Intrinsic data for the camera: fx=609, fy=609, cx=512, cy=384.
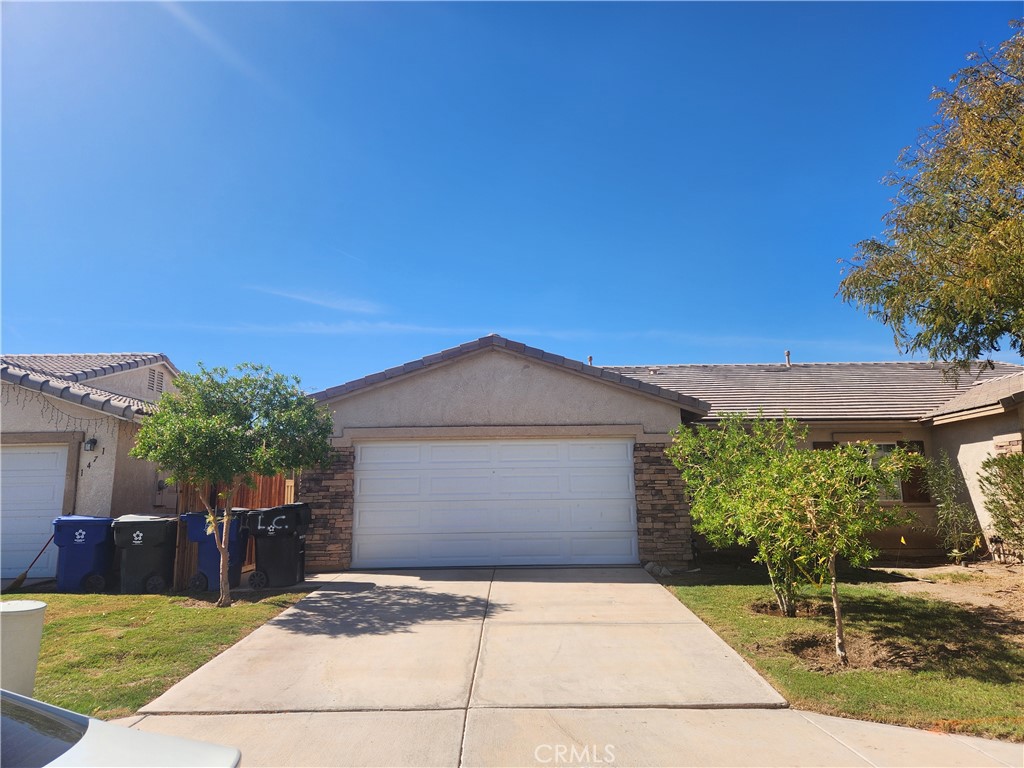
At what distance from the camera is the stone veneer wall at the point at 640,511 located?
10852mm

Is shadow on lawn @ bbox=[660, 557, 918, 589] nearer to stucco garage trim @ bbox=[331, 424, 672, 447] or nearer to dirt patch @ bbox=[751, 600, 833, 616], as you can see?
dirt patch @ bbox=[751, 600, 833, 616]

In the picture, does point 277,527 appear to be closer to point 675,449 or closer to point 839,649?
point 675,449

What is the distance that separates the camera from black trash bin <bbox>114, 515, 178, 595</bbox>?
916 centimetres

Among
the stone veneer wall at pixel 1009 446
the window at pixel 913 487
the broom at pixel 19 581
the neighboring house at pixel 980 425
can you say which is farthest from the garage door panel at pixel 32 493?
the stone veneer wall at pixel 1009 446

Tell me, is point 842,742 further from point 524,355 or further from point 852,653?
point 524,355

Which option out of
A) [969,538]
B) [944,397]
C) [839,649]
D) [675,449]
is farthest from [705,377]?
[839,649]

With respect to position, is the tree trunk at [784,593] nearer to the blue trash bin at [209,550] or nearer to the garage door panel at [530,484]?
the garage door panel at [530,484]

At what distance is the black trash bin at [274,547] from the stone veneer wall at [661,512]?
5917 mm

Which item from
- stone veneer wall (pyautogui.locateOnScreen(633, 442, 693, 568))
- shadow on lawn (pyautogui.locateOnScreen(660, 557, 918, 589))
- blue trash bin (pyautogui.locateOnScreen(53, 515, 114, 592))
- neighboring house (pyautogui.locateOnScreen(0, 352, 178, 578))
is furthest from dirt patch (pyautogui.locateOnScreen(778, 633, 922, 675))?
neighboring house (pyautogui.locateOnScreen(0, 352, 178, 578))

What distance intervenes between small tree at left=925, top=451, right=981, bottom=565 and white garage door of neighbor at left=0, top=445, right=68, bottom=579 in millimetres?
16420

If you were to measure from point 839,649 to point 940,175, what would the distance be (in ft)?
19.7

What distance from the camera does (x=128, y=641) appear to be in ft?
21.3

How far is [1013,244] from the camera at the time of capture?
Answer: 649cm

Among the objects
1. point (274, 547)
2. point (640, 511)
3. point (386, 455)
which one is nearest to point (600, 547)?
point (640, 511)
